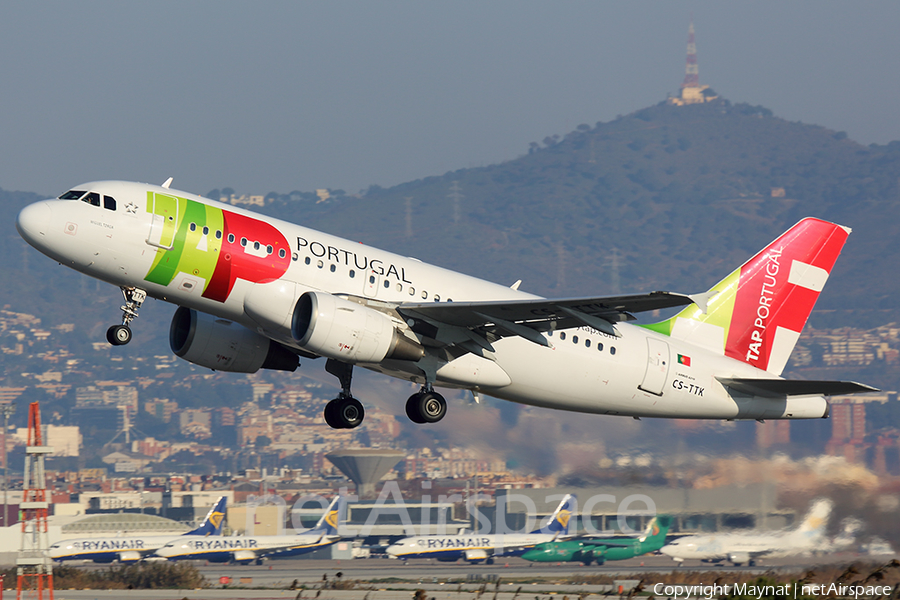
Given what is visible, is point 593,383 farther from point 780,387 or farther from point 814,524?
point 814,524

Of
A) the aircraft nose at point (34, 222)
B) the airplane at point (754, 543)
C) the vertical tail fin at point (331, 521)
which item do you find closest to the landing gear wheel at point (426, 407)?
the aircraft nose at point (34, 222)

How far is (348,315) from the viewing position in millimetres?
29125

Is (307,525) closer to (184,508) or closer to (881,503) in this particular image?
(184,508)

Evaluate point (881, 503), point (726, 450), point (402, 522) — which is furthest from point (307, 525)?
point (881, 503)

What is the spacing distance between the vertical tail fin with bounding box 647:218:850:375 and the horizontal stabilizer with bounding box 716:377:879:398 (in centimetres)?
144

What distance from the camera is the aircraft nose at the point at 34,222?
2861cm

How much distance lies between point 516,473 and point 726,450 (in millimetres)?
9819

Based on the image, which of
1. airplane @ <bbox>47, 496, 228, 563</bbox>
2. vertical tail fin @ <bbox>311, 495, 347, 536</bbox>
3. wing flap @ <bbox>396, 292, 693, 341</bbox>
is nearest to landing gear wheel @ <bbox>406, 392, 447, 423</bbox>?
wing flap @ <bbox>396, 292, 693, 341</bbox>

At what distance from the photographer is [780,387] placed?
1359 inches

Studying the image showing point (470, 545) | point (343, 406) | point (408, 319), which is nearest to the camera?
point (408, 319)

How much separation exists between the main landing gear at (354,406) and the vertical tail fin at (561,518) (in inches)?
718

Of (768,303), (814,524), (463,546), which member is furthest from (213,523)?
(768,303)

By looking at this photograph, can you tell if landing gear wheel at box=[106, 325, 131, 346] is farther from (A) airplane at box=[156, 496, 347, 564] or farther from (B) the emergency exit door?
(A) airplane at box=[156, 496, 347, 564]

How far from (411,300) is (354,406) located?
166 inches
